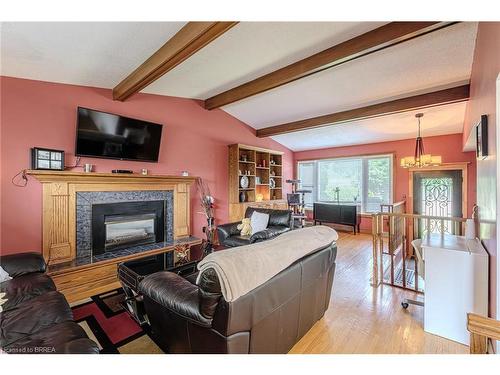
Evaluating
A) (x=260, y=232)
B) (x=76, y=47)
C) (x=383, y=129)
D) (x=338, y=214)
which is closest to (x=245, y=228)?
(x=260, y=232)

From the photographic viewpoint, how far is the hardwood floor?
1.85m

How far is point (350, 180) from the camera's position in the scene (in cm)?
670

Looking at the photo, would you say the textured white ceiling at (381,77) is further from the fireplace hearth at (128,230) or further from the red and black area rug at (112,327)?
the red and black area rug at (112,327)

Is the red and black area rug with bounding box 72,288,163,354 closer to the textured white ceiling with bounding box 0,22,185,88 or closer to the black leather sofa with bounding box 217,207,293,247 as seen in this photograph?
the black leather sofa with bounding box 217,207,293,247

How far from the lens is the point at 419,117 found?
4465 mm

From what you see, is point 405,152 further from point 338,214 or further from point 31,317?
point 31,317

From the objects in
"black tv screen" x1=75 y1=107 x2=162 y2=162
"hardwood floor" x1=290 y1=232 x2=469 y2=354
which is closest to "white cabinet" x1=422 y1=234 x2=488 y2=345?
"hardwood floor" x1=290 y1=232 x2=469 y2=354

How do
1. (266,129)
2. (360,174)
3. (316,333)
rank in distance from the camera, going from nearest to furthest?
(316,333) < (266,129) < (360,174)

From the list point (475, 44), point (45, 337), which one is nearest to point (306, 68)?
point (475, 44)

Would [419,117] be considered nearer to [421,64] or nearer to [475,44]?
[421,64]

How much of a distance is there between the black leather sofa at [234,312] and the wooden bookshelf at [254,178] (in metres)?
3.45

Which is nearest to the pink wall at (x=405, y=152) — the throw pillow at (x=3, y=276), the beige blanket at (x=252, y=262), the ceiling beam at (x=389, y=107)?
the ceiling beam at (x=389, y=107)

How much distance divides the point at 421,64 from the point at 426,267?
8.34 feet

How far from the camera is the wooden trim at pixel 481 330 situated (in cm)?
89
